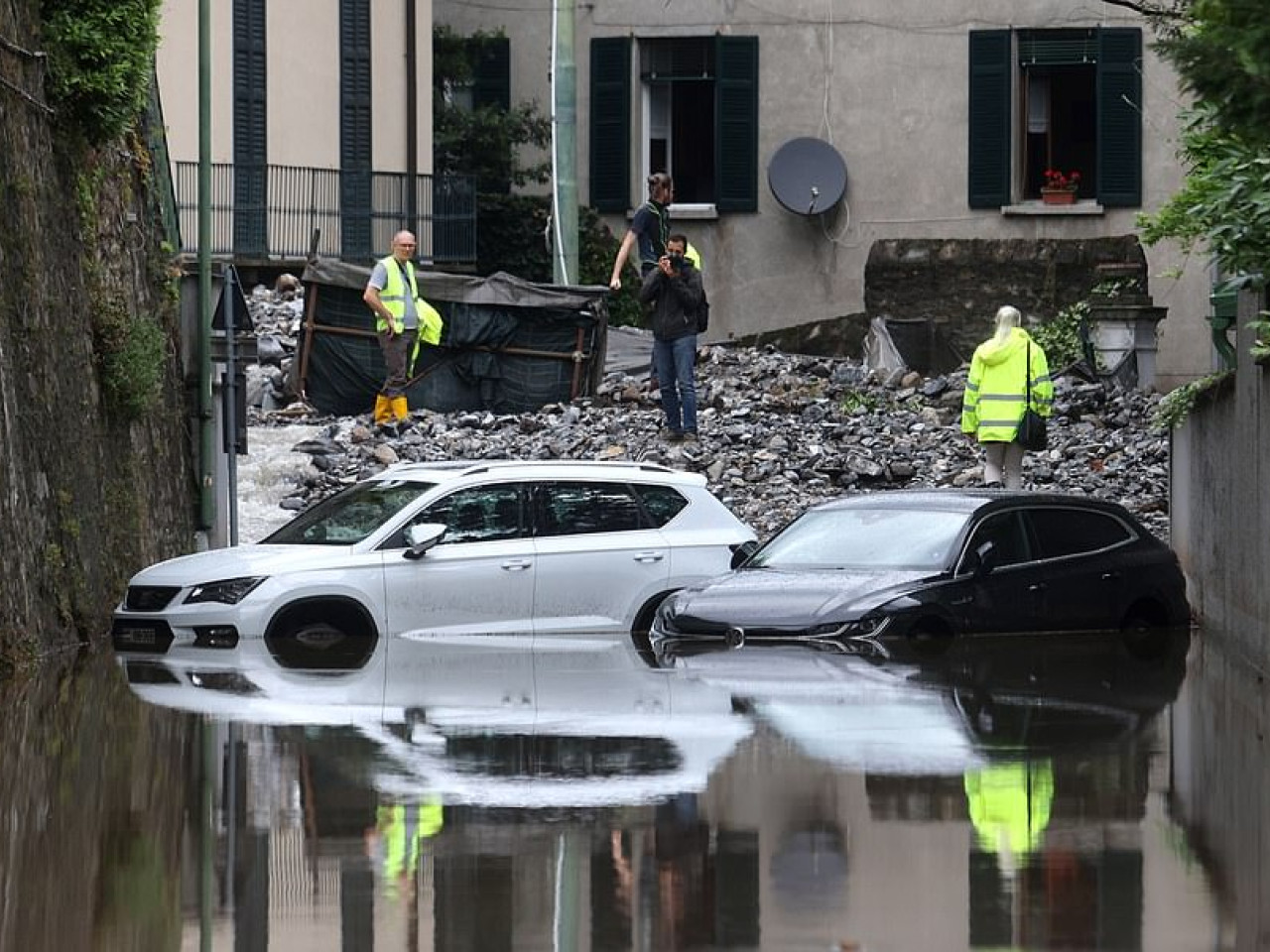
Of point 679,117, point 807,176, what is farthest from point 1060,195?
point 679,117

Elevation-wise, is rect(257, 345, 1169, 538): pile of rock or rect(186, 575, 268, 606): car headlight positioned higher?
rect(257, 345, 1169, 538): pile of rock

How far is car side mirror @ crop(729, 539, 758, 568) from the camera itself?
18.8m

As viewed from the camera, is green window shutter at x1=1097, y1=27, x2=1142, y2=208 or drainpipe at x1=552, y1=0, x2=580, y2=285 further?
green window shutter at x1=1097, y1=27, x2=1142, y2=208

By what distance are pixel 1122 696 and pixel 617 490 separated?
201 inches

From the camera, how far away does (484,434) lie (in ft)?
92.3

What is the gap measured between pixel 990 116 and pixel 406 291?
550 inches

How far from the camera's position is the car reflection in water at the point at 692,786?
8281mm

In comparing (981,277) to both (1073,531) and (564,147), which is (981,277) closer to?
(564,147)

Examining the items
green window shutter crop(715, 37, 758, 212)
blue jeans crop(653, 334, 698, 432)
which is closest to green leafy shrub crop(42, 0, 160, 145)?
blue jeans crop(653, 334, 698, 432)

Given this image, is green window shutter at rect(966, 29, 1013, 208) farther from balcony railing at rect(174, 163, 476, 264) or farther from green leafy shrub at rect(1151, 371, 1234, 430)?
green leafy shrub at rect(1151, 371, 1234, 430)

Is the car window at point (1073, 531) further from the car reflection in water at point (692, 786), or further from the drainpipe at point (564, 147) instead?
the drainpipe at point (564, 147)

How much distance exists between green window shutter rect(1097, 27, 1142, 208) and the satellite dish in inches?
153

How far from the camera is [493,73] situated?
135ft

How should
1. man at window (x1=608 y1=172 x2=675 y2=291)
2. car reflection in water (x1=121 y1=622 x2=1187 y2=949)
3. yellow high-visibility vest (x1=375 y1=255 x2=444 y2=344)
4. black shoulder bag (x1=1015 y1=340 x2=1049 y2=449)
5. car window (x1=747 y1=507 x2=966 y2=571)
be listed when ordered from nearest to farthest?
car reflection in water (x1=121 y1=622 x2=1187 y2=949), car window (x1=747 y1=507 x2=966 y2=571), black shoulder bag (x1=1015 y1=340 x2=1049 y2=449), man at window (x1=608 y1=172 x2=675 y2=291), yellow high-visibility vest (x1=375 y1=255 x2=444 y2=344)
